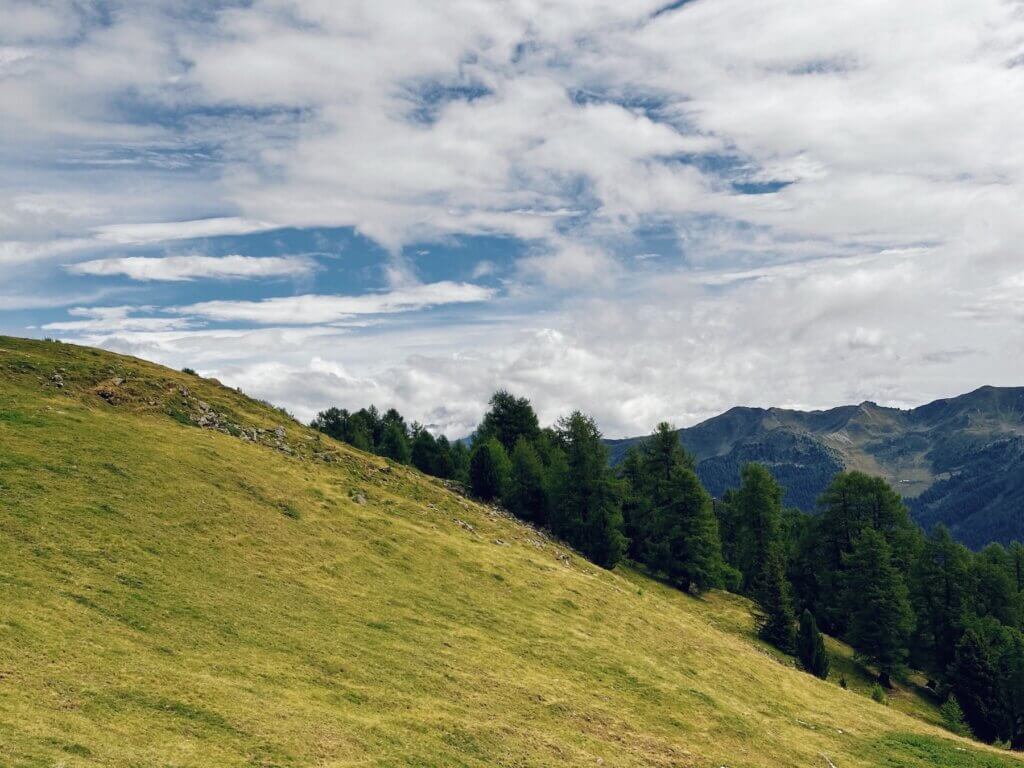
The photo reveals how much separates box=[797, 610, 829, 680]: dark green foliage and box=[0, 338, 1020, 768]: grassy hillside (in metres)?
6.77

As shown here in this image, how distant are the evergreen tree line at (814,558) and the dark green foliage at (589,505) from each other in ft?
0.51

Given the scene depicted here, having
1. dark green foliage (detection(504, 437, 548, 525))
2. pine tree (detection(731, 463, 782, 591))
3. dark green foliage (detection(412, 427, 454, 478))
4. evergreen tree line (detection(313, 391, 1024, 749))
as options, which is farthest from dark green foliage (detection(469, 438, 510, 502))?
pine tree (detection(731, 463, 782, 591))

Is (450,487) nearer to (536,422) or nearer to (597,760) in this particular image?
(536,422)

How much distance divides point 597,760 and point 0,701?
19704 mm

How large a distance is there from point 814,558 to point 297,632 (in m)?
79.0

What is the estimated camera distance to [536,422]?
110625mm

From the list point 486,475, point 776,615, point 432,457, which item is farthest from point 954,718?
point 432,457

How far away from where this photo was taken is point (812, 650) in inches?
2395

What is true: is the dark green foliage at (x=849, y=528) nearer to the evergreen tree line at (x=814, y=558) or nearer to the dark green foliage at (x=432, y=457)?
the evergreen tree line at (x=814, y=558)

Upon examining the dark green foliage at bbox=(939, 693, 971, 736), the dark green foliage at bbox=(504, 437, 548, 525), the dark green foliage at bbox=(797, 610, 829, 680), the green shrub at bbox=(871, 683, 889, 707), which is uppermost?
the dark green foliage at bbox=(504, 437, 548, 525)

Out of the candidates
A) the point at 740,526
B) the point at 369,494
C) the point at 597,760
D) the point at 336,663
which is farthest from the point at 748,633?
the point at 336,663

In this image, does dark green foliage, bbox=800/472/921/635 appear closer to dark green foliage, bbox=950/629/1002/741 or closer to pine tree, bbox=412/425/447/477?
Result: dark green foliage, bbox=950/629/1002/741

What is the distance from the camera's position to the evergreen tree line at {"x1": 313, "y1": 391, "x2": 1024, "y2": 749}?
6694 centimetres

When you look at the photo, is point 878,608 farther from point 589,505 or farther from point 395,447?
point 395,447
